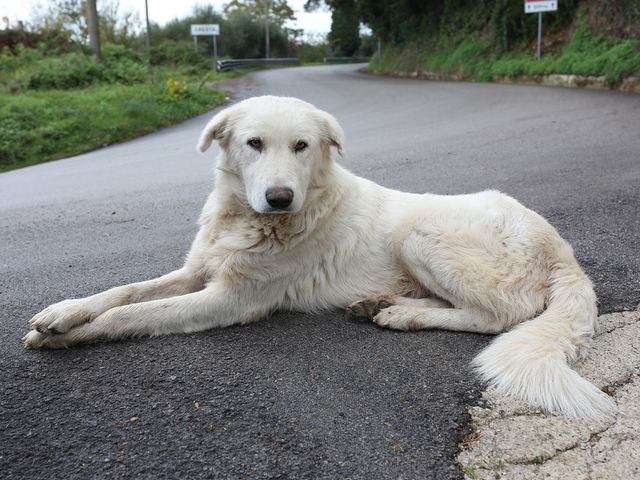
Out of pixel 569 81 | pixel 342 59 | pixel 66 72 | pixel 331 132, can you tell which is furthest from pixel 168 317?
pixel 342 59

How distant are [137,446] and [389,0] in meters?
36.2

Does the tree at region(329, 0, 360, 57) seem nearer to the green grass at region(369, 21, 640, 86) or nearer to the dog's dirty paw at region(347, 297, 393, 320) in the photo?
the green grass at region(369, 21, 640, 86)

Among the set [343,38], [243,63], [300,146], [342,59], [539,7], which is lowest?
[300,146]

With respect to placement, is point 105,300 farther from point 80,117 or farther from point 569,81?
point 569,81

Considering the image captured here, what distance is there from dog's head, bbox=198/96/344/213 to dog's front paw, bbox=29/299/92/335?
1157 millimetres

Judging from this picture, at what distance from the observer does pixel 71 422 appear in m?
2.38

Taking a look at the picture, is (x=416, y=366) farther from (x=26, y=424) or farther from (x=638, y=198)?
(x=638, y=198)

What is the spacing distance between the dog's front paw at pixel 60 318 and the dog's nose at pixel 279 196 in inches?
48.1

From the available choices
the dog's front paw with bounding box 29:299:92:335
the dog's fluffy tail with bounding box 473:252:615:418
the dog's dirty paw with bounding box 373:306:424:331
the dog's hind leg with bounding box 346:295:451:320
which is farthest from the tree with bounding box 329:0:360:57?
the dog's front paw with bounding box 29:299:92:335

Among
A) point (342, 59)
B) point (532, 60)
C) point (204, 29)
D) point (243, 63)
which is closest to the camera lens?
point (532, 60)

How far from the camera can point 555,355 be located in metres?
2.67

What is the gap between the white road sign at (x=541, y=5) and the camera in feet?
62.6

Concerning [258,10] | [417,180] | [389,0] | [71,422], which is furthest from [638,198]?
[258,10]

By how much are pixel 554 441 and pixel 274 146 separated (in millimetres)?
2165
